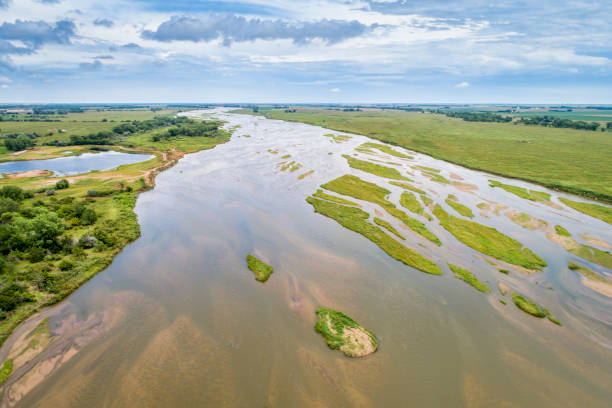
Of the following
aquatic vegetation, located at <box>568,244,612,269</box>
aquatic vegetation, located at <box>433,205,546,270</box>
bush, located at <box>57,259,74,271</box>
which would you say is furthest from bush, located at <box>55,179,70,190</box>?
aquatic vegetation, located at <box>568,244,612,269</box>

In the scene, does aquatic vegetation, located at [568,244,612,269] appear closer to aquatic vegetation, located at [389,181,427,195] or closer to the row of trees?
aquatic vegetation, located at [389,181,427,195]

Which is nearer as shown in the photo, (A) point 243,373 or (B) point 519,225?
(A) point 243,373

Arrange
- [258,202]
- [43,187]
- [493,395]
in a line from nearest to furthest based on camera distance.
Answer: [493,395] → [258,202] → [43,187]

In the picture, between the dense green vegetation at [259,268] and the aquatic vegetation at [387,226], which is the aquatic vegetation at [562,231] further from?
the dense green vegetation at [259,268]

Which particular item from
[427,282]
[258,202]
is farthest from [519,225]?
[258,202]

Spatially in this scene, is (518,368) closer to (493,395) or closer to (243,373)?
(493,395)

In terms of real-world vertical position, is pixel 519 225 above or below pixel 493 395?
above

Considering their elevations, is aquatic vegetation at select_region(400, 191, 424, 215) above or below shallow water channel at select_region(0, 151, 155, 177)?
below

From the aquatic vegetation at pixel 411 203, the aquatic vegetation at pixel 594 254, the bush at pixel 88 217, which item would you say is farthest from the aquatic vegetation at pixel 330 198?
the bush at pixel 88 217
